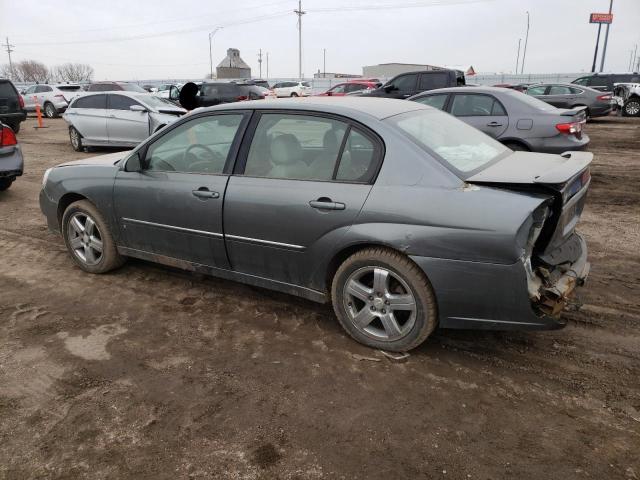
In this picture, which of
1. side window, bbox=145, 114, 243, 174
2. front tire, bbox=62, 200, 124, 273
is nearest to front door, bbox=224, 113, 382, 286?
side window, bbox=145, 114, 243, 174

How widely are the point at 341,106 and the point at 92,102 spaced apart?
10794mm

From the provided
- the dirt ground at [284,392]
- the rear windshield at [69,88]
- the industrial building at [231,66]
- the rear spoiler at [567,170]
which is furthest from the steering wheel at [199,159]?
the industrial building at [231,66]

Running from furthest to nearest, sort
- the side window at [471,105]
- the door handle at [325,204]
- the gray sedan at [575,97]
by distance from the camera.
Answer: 1. the gray sedan at [575,97]
2. the side window at [471,105]
3. the door handle at [325,204]

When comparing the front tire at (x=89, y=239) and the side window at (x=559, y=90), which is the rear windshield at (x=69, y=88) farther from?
the front tire at (x=89, y=239)

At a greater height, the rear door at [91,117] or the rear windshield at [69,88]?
the rear windshield at [69,88]

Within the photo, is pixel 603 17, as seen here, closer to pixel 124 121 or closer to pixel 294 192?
pixel 124 121

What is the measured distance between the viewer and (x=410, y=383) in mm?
2910

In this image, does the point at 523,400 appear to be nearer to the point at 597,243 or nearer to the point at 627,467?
the point at 627,467

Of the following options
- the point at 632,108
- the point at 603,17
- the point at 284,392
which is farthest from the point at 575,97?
the point at 603,17

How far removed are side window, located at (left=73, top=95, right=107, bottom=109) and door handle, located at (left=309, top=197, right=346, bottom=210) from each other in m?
10.6

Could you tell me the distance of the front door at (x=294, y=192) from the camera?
10.3ft

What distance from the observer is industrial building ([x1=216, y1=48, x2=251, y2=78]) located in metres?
68.2

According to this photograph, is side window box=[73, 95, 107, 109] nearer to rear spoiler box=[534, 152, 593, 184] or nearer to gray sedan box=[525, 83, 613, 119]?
rear spoiler box=[534, 152, 593, 184]

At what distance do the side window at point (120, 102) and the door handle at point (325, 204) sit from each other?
10.0 metres
